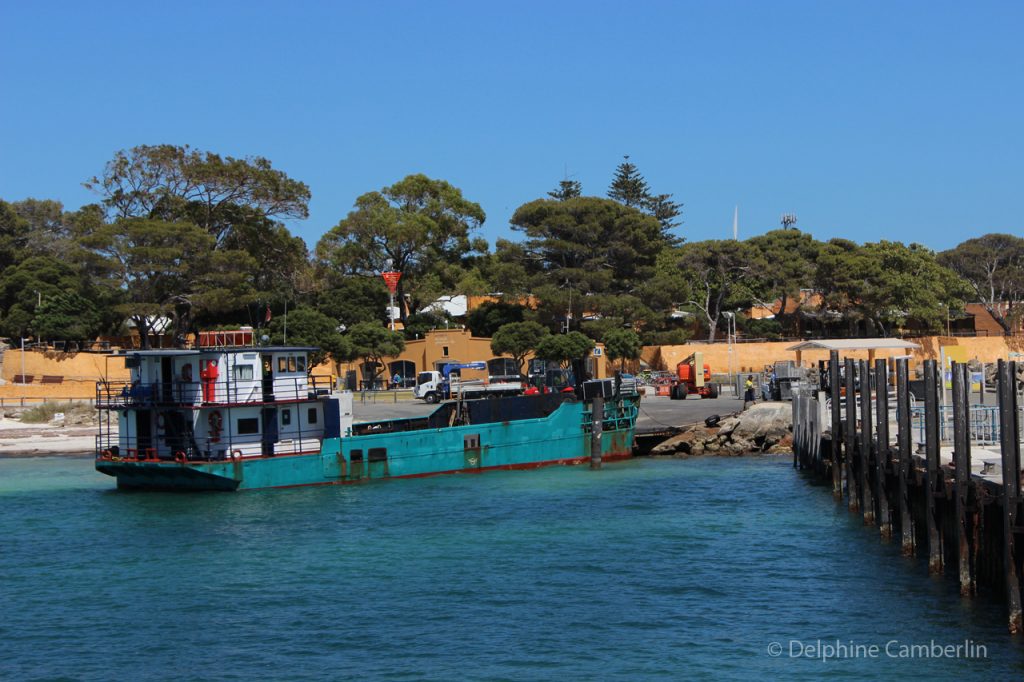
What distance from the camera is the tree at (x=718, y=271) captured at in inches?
3457

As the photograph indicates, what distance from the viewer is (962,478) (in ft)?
67.1

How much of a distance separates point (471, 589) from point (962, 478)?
9.85 meters

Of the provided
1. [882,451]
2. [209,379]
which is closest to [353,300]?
[209,379]

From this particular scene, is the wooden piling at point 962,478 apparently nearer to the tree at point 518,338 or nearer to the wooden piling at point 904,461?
the wooden piling at point 904,461

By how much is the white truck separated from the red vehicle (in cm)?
811

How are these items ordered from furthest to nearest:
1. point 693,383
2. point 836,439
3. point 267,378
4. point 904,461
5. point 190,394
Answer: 1. point 693,383
2. point 267,378
3. point 190,394
4. point 836,439
5. point 904,461

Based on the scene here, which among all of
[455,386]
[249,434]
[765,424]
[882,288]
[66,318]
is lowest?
[765,424]

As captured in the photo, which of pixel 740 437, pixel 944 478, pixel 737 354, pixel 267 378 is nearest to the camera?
pixel 944 478

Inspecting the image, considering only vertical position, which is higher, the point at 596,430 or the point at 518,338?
the point at 518,338

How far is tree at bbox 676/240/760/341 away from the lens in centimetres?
8781

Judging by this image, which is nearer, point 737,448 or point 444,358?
point 737,448

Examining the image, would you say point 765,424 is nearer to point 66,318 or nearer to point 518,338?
point 518,338

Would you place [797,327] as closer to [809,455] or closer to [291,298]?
[291,298]

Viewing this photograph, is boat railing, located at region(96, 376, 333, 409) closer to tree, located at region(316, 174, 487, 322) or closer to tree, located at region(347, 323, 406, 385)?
tree, located at region(347, 323, 406, 385)
